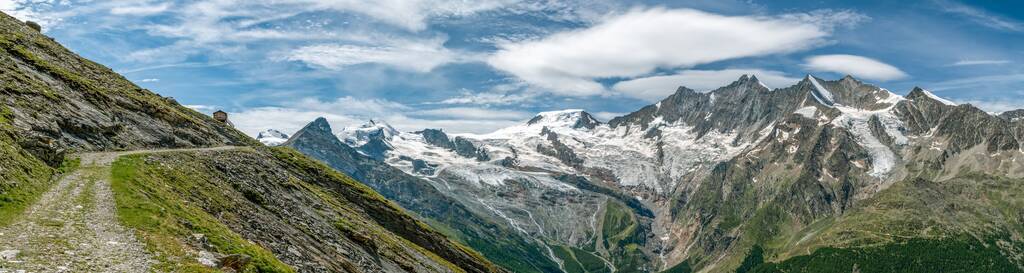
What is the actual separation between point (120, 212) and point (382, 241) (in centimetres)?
4365

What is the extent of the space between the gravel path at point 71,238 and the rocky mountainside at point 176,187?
23 centimetres

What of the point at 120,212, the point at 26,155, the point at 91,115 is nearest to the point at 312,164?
the point at 91,115

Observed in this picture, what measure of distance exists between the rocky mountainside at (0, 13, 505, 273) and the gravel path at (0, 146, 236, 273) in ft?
0.76

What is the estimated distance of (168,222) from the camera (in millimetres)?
36875

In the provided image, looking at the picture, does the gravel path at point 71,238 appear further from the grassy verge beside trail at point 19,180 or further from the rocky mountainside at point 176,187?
the grassy verge beside trail at point 19,180

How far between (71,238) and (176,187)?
1953cm

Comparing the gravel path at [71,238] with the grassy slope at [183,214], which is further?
the grassy slope at [183,214]

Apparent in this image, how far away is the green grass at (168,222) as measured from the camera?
105 feet

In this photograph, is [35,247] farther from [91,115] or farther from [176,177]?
[91,115]

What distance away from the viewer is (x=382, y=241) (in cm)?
7981

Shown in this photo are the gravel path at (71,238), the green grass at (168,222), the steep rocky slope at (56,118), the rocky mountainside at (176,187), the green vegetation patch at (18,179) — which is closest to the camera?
the gravel path at (71,238)

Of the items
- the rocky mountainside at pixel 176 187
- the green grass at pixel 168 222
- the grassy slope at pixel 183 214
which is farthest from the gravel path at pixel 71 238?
the grassy slope at pixel 183 214

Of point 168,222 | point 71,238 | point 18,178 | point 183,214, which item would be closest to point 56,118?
point 18,178

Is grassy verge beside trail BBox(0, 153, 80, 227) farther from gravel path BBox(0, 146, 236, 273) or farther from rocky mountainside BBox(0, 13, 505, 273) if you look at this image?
gravel path BBox(0, 146, 236, 273)
